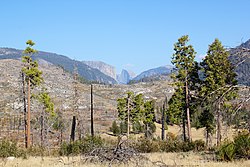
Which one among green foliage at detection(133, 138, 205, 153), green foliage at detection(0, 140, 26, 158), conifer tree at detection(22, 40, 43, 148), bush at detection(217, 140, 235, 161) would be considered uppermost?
conifer tree at detection(22, 40, 43, 148)

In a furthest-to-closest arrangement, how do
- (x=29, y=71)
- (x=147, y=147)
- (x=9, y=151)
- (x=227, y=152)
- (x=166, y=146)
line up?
1. (x=29, y=71)
2. (x=166, y=146)
3. (x=147, y=147)
4. (x=9, y=151)
5. (x=227, y=152)

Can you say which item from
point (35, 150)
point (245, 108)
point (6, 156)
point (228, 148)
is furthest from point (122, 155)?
point (35, 150)

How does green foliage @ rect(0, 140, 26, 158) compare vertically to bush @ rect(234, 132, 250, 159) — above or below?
below

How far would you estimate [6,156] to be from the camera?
20.3 m

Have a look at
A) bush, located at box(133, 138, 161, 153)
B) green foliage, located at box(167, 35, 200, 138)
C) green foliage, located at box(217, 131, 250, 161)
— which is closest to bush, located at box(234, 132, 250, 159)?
green foliage, located at box(217, 131, 250, 161)

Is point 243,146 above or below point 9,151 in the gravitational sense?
above

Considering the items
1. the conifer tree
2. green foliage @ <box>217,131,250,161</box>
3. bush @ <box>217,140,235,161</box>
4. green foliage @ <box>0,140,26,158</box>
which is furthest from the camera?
the conifer tree

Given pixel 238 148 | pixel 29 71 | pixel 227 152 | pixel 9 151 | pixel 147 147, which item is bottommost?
pixel 147 147

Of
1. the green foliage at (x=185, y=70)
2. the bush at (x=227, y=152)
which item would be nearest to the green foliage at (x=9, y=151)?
the bush at (x=227, y=152)

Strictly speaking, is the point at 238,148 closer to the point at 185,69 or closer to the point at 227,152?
the point at 227,152

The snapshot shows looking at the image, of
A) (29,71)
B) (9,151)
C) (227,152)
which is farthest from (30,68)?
(227,152)

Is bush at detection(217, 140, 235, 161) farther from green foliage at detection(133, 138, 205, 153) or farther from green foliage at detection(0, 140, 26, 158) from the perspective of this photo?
green foliage at detection(0, 140, 26, 158)

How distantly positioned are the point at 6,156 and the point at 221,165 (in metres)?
12.6

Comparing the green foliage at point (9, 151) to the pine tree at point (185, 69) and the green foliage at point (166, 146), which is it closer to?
the green foliage at point (166, 146)
